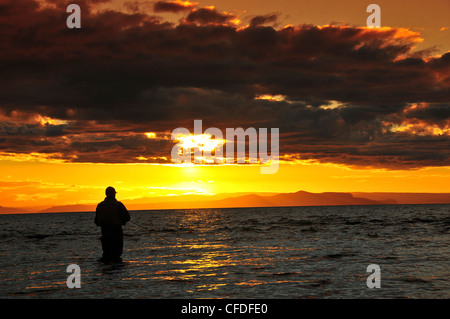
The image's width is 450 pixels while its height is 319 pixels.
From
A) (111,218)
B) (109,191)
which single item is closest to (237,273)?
(111,218)

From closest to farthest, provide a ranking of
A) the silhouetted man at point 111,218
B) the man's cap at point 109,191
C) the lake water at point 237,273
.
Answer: the lake water at point 237,273 → the silhouetted man at point 111,218 → the man's cap at point 109,191

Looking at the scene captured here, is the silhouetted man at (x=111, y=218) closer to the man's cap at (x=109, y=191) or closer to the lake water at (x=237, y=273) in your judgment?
the man's cap at (x=109, y=191)

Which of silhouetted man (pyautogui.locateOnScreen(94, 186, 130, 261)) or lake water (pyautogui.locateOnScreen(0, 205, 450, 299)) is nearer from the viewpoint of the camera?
lake water (pyautogui.locateOnScreen(0, 205, 450, 299))

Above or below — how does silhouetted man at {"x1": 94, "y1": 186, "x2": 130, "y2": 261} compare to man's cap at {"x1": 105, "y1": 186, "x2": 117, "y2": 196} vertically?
below

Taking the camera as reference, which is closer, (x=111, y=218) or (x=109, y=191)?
(x=111, y=218)

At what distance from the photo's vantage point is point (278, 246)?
2766cm

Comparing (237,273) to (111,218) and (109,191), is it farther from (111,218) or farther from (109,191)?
(109,191)

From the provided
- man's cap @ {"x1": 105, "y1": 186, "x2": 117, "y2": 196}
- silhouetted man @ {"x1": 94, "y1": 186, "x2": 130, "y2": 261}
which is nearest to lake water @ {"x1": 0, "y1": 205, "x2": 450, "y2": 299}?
silhouetted man @ {"x1": 94, "y1": 186, "x2": 130, "y2": 261}

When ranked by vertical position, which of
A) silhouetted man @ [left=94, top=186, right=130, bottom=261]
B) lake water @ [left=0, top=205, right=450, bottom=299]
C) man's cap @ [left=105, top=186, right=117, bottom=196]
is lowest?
lake water @ [left=0, top=205, right=450, bottom=299]

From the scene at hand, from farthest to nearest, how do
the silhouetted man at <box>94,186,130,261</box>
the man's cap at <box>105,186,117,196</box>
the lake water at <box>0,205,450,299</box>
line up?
1. the man's cap at <box>105,186,117,196</box>
2. the silhouetted man at <box>94,186,130,261</box>
3. the lake water at <box>0,205,450,299</box>

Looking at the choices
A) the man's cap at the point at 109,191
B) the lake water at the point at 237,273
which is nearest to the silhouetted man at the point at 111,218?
the man's cap at the point at 109,191

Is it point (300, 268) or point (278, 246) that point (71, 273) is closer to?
point (300, 268)

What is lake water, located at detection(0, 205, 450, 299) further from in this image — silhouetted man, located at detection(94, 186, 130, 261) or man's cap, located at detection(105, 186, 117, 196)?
man's cap, located at detection(105, 186, 117, 196)
